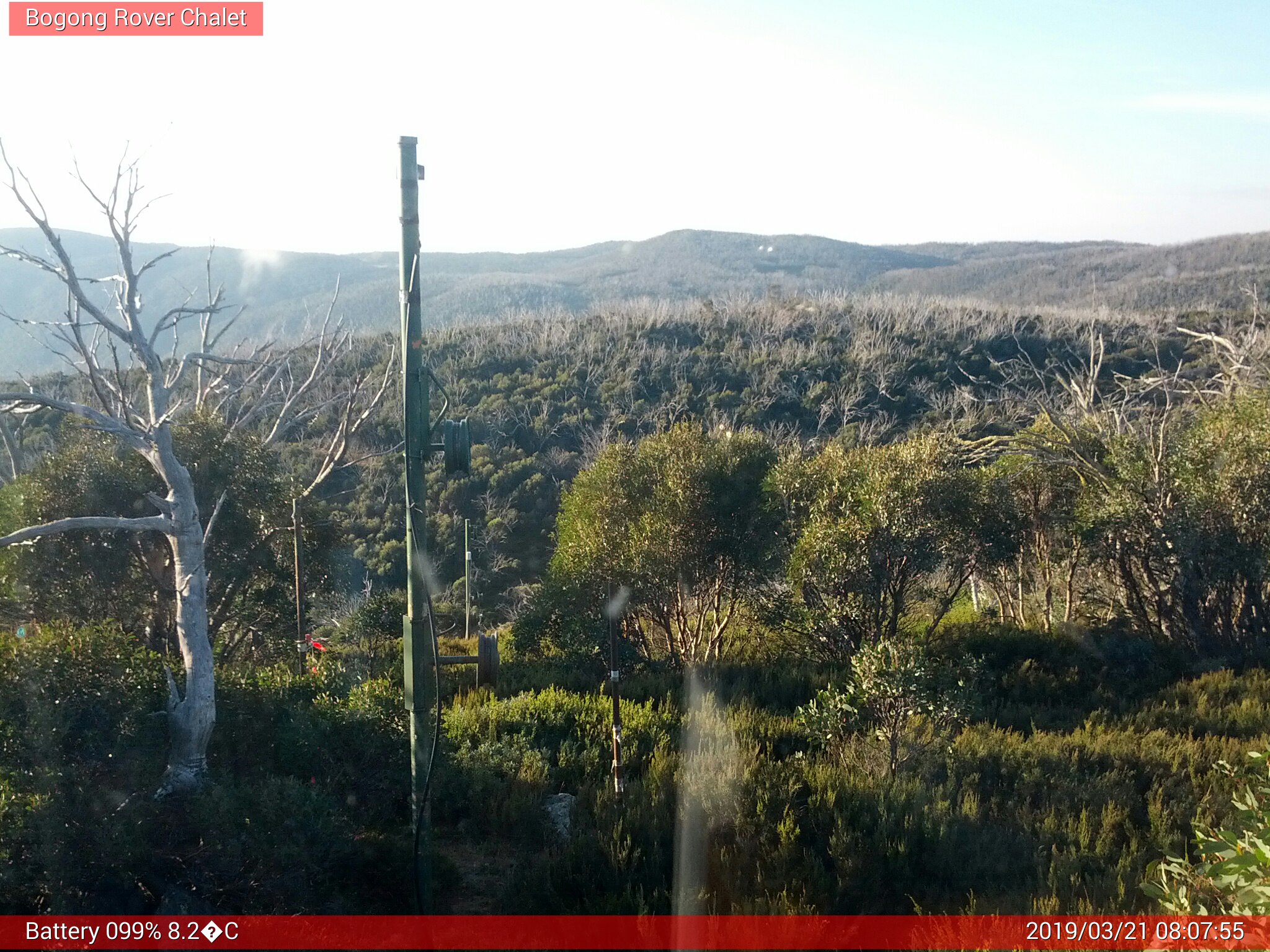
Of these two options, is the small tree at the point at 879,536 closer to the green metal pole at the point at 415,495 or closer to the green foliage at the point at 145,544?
the green foliage at the point at 145,544

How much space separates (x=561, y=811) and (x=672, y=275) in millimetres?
73316

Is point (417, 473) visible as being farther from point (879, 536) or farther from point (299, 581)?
point (879, 536)

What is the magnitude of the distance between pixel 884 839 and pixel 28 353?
163 feet

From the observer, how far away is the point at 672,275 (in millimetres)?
77312

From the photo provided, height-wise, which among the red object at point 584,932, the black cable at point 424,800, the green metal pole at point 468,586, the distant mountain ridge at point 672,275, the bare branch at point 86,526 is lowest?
the green metal pole at point 468,586

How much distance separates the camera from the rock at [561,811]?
6305 mm

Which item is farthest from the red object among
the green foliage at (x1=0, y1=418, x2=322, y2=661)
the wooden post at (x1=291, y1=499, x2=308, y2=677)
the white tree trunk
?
the green foliage at (x1=0, y1=418, x2=322, y2=661)

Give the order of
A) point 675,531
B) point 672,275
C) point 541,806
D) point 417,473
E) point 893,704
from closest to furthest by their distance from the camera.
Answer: point 417,473, point 541,806, point 893,704, point 675,531, point 672,275

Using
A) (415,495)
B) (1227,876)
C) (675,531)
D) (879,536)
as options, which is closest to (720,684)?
(675,531)

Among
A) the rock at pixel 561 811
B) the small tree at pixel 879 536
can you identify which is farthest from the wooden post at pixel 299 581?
the small tree at pixel 879 536

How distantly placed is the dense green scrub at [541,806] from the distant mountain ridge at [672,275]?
106 feet

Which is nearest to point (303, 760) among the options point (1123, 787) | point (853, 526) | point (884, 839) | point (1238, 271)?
point (884, 839)

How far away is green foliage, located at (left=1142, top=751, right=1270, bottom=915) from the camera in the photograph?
12.1ft

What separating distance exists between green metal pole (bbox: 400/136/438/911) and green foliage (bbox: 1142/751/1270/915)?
3.57 m
